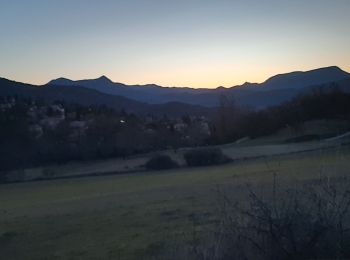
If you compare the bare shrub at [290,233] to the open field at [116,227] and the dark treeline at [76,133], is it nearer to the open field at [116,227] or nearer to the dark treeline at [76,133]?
the open field at [116,227]

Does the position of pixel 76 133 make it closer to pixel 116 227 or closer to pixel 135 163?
pixel 135 163

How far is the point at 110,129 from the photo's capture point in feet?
301

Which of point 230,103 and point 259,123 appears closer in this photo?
point 259,123

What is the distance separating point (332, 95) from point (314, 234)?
87692 mm

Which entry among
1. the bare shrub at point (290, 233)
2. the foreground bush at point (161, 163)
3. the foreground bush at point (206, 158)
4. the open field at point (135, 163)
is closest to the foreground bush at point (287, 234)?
the bare shrub at point (290, 233)

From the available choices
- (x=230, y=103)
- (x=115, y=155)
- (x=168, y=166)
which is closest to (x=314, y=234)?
(x=168, y=166)

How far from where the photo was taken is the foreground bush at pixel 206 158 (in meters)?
56.6

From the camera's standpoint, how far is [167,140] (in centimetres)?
9319

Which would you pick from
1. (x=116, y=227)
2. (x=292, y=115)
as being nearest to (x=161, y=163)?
(x=116, y=227)

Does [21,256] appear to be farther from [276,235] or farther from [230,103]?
[230,103]

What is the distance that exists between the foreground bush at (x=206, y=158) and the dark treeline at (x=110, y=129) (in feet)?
65.3

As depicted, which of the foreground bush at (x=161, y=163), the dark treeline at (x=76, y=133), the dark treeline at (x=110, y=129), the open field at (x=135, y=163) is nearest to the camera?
the open field at (x=135, y=163)

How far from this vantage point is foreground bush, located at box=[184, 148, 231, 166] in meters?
56.6

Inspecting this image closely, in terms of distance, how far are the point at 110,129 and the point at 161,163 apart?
3498 centimetres
